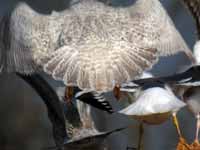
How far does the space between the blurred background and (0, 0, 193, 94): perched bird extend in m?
0.39

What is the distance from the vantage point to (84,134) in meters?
1.43

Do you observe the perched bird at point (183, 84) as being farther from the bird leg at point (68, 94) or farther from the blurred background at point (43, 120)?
the blurred background at point (43, 120)

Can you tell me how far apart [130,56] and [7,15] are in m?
0.34

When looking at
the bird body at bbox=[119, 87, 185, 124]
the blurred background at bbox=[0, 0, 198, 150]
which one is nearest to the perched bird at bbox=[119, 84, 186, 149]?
A: the bird body at bbox=[119, 87, 185, 124]

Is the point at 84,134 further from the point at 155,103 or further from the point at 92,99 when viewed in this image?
the point at 155,103

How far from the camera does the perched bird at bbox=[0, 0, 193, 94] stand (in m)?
1.28

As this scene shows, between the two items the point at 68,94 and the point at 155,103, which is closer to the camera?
the point at 155,103

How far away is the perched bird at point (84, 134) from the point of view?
1376mm

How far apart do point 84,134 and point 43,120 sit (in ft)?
1.80

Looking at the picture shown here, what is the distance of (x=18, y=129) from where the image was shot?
198 cm

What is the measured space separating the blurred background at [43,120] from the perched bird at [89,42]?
1.29 ft

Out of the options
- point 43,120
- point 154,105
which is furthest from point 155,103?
point 43,120

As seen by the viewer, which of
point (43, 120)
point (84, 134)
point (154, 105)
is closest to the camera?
point (154, 105)

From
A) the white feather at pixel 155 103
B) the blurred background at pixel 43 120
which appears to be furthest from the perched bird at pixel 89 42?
the blurred background at pixel 43 120
